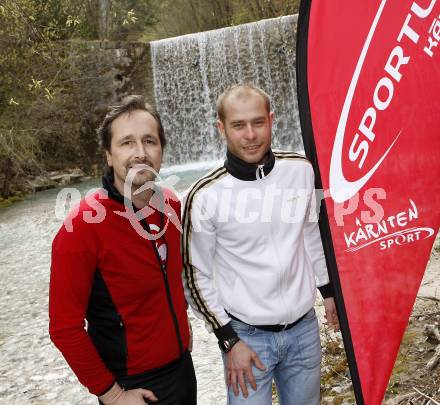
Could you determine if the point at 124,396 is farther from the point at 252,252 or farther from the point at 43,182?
the point at 43,182

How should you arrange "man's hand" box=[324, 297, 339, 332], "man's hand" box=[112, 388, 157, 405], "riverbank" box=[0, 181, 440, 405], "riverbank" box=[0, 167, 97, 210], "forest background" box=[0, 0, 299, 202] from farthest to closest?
1. "riverbank" box=[0, 167, 97, 210]
2. "forest background" box=[0, 0, 299, 202]
3. "riverbank" box=[0, 181, 440, 405]
4. "man's hand" box=[324, 297, 339, 332]
5. "man's hand" box=[112, 388, 157, 405]

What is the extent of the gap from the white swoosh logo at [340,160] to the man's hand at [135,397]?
0.97m

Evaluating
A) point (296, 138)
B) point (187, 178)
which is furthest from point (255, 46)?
point (187, 178)

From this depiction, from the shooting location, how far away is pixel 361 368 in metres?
1.60

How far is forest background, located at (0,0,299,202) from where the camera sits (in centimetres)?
1010

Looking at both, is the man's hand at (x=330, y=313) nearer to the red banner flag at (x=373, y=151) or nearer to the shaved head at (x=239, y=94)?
the red banner flag at (x=373, y=151)

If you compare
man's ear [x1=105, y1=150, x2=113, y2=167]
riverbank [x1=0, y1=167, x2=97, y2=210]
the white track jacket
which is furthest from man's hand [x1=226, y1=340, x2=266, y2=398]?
riverbank [x1=0, y1=167, x2=97, y2=210]

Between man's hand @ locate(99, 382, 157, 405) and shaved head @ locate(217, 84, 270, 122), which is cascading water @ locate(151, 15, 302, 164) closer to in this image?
shaved head @ locate(217, 84, 270, 122)

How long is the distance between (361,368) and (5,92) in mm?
12238

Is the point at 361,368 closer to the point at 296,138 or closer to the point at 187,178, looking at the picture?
the point at 187,178

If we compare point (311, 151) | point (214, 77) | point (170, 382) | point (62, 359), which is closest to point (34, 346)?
point (62, 359)

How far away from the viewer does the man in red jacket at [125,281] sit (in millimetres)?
1640

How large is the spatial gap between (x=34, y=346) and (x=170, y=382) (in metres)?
2.90

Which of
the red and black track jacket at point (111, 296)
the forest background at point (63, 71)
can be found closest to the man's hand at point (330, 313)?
the red and black track jacket at point (111, 296)
